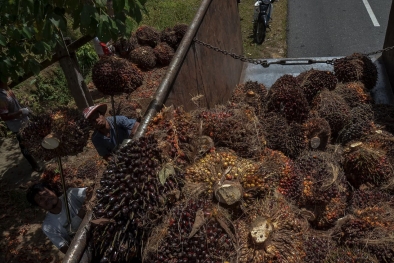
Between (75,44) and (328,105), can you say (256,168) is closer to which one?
(328,105)

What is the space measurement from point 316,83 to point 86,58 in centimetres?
624

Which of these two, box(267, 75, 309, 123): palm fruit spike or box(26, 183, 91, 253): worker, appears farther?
box(267, 75, 309, 123): palm fruit spike

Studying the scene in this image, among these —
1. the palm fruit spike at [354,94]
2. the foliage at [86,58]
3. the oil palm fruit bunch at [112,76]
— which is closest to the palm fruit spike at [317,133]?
the palm fruit spike at [354,94]

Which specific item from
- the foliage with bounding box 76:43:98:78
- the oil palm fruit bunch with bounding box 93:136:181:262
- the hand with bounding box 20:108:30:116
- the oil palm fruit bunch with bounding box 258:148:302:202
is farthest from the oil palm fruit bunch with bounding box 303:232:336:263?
the foliage with bounding box 76:43:98:78

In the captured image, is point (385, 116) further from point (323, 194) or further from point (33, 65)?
point (33, 65)

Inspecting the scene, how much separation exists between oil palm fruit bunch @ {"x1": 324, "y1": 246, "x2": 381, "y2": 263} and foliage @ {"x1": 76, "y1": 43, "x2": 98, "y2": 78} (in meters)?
7.52

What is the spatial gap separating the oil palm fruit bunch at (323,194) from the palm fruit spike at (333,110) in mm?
959

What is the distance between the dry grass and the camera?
959 centimetres

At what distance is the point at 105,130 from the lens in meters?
4.18

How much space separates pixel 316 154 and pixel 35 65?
3.14 metres

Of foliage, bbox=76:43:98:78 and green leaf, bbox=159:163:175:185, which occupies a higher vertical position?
green leaf, bbox=159:163:175:185

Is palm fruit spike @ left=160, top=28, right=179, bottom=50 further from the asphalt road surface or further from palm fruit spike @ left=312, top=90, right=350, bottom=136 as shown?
palm fruit spike @ left=312, top=90, right=350, bottom=136

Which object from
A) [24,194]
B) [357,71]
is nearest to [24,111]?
[24,194]

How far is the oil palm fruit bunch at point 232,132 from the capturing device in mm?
3428
